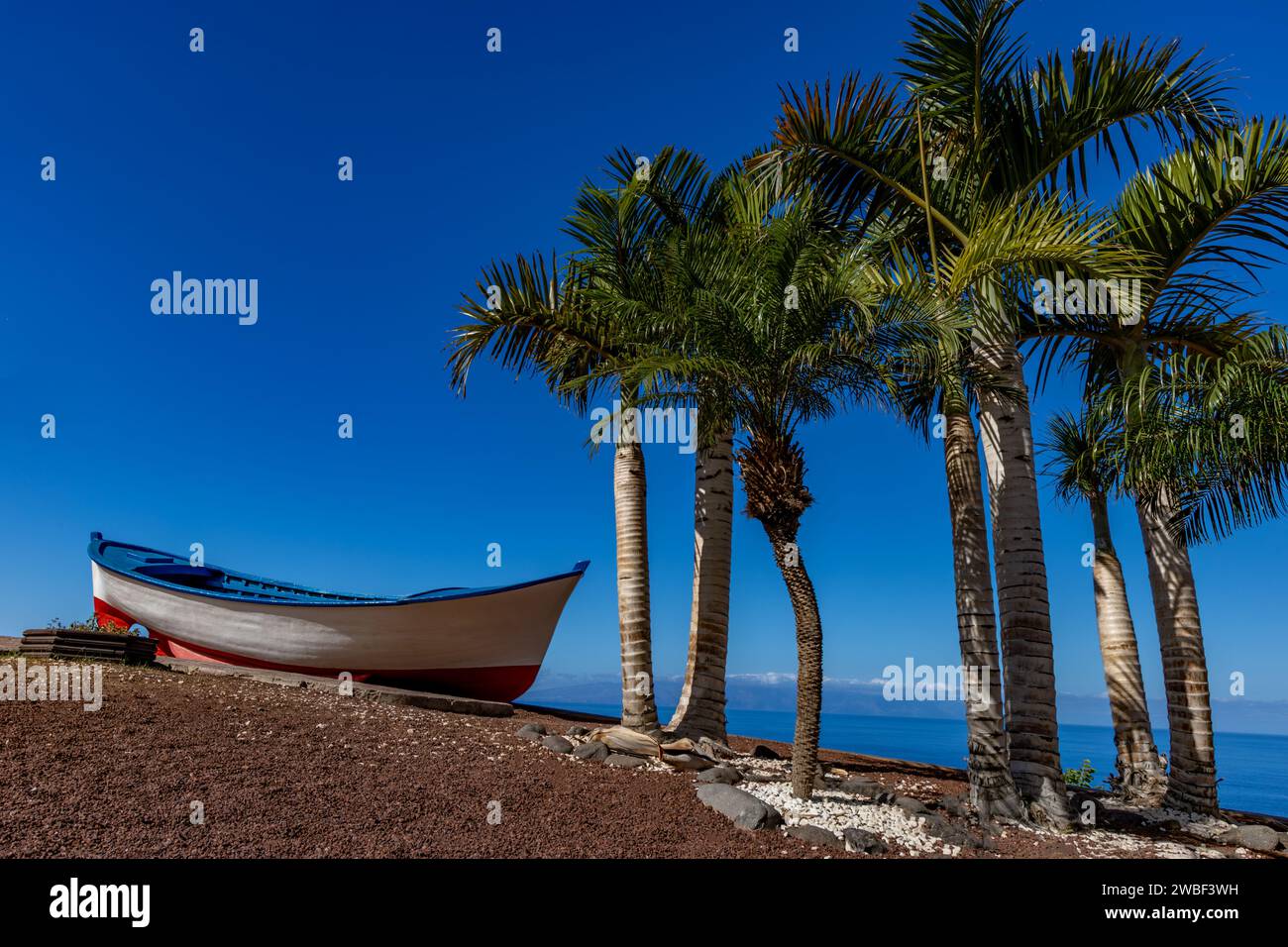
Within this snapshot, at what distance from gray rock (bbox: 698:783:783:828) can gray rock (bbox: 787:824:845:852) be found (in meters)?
0.26

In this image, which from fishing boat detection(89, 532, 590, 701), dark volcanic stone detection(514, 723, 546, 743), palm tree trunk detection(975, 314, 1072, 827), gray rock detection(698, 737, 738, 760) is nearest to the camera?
palm tree trunk detection(975, 314, 1072, 827)

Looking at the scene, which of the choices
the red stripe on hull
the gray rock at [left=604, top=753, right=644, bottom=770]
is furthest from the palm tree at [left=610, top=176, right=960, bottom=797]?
the red stripe on hull

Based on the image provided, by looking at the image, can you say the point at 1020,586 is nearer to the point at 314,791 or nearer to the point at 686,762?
the point at 686,762

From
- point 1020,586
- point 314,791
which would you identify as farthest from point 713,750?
point 314,791

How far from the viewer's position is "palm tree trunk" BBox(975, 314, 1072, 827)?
29.0ft

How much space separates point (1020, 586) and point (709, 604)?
4319 mm

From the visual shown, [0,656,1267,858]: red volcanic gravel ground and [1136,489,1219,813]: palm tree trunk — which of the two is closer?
[0,656,1267,858]: red volcanic gravel ground

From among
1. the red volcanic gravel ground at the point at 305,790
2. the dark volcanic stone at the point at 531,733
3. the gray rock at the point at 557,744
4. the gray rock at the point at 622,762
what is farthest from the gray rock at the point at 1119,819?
the dark volcanic stone at the point at 531,733

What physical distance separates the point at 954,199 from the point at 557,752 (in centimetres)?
908

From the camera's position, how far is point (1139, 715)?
38.2 ft

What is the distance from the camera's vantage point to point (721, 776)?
28.7 ft

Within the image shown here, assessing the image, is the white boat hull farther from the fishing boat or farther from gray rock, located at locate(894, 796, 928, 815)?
gray rock, located at locate(894, 796, 928, 815)
